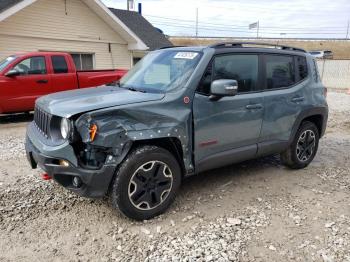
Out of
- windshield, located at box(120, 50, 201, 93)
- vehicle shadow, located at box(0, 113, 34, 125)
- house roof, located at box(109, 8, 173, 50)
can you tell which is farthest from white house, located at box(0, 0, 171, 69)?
windshield, located at box(120, 50, 201, 93)

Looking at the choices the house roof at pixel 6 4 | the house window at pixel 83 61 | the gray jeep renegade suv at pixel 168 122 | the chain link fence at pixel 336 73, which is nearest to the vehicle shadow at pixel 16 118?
the house roof at pixel 6 4

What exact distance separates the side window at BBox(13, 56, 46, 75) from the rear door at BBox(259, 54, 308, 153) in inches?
275

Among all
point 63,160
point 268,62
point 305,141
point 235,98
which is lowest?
point 305,141

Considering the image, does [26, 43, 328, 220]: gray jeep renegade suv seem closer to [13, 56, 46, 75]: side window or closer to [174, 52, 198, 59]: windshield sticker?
[174, 52, 198, 59]: windshield sticker

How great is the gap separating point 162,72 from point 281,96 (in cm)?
176

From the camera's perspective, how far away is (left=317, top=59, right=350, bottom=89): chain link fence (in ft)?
81.9

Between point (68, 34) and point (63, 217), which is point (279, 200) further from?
point (68, 34)

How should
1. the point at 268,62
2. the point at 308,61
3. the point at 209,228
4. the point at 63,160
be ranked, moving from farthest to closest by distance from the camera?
the point at 308,61 < the point at 268,62 < the point at 209,228 < the point at 63,160

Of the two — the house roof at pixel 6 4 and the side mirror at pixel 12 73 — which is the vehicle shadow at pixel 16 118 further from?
the house roof at pixel 6 4

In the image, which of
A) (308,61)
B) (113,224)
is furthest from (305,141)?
(113,224)

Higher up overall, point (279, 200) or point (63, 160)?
point (63, 160)

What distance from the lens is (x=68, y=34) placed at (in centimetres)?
1467

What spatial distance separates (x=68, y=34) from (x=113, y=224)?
42.6ft

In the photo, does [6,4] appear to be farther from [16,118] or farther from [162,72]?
[162,72]
